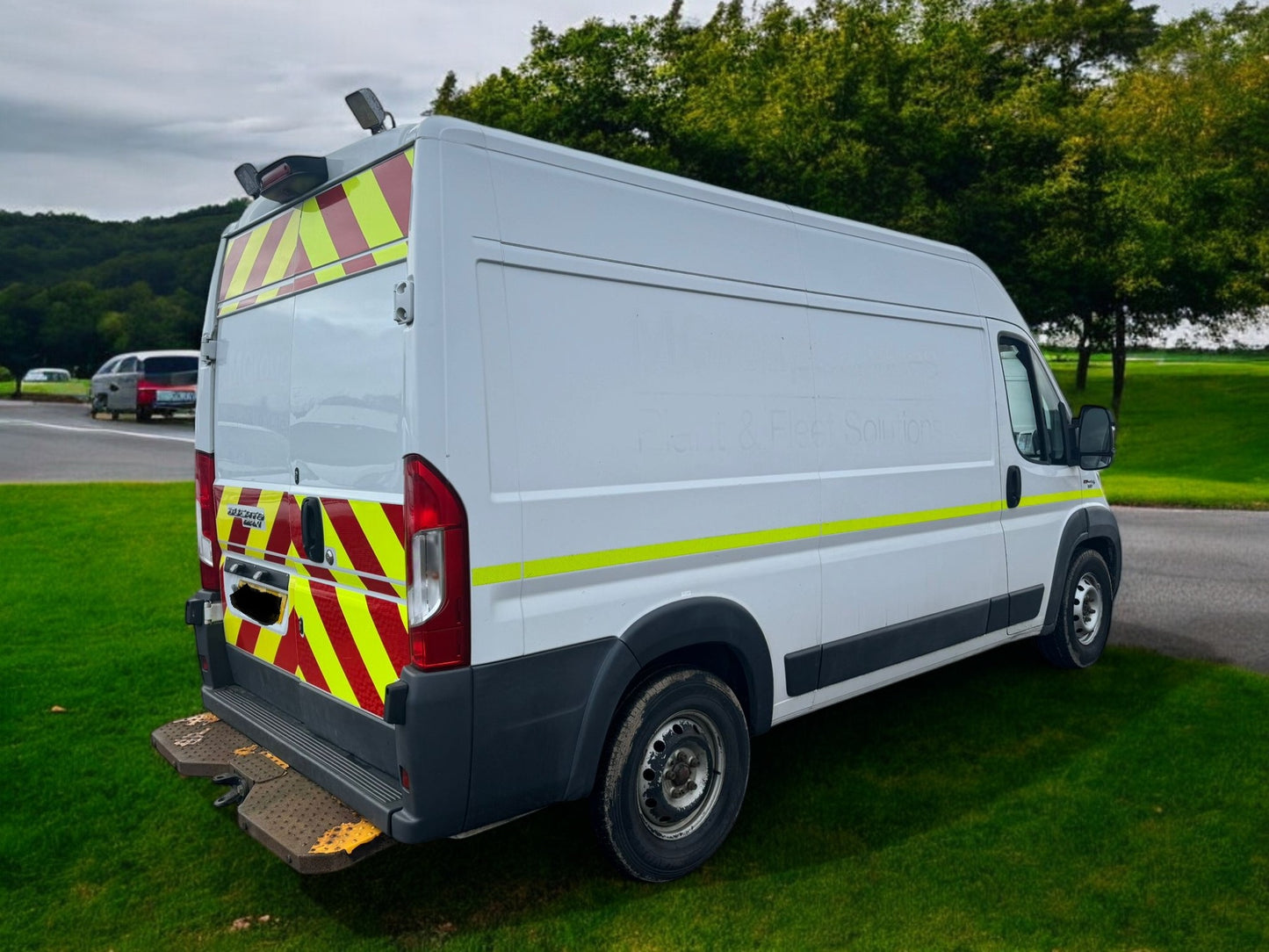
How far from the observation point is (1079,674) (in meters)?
6.19

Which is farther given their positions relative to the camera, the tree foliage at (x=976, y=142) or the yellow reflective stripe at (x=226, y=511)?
the tree foliage at (x=976, y=142)

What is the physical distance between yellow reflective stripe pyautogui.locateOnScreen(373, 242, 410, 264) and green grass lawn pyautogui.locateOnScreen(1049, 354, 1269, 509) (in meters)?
14.4

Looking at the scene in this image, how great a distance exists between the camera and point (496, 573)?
3146mm

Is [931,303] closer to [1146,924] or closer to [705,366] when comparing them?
[705,366]

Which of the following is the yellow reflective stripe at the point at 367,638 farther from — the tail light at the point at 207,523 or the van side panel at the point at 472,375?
the tail light at the point at 207,523

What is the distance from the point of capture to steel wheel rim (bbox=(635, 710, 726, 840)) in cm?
372

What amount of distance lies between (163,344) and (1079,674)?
77.1m

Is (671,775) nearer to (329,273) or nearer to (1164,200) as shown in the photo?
(329,273)

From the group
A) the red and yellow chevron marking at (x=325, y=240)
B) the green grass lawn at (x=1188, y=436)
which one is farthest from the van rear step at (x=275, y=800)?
the green grass lawn at (x=1188, y=436)

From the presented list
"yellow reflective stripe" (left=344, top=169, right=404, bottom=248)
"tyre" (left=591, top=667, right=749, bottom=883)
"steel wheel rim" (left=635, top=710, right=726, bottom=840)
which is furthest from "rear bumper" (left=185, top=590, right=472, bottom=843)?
"yellow reflective stripe" (left=344, top=169, right=404, bottom=248)

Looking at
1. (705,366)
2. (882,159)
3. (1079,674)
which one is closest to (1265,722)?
(1079,674)

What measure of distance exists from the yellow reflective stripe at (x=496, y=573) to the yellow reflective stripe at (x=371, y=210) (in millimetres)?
1077

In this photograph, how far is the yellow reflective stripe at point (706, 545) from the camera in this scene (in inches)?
126

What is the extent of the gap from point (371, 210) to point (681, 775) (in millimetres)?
2312
